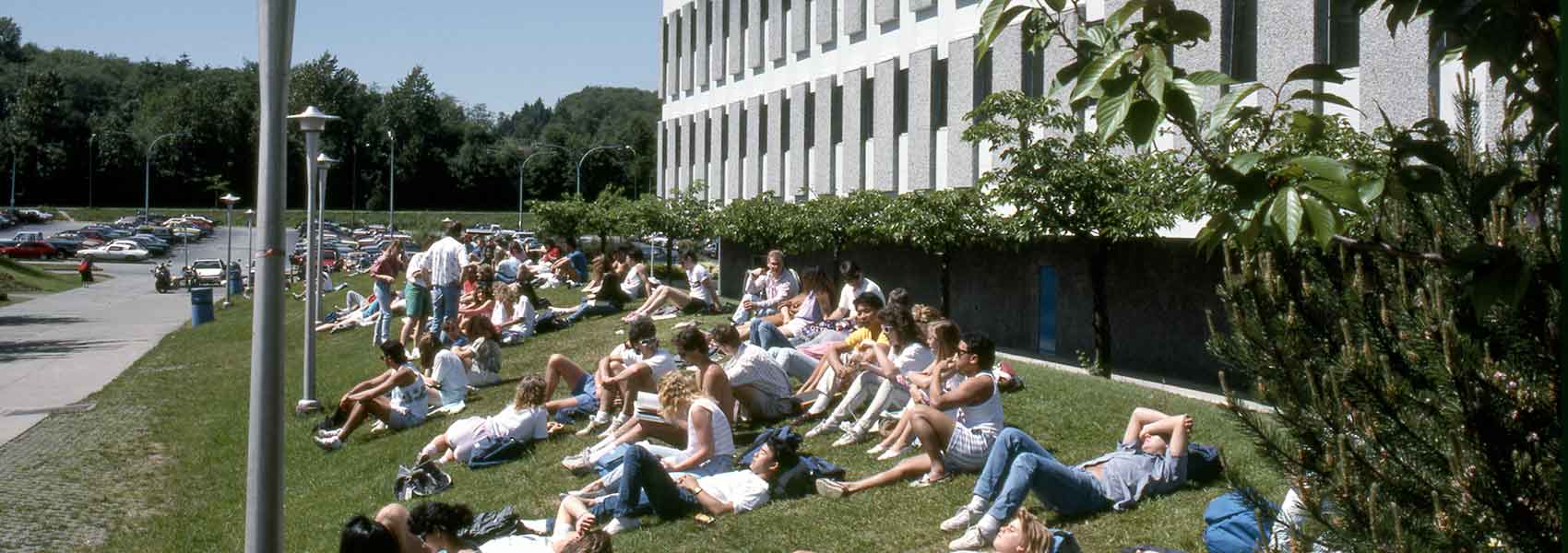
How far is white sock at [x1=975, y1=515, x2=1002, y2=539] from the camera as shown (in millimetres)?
8234

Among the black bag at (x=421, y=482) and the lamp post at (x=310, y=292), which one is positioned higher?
the lamp post at (x=310, y=292)

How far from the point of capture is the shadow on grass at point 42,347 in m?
29.5

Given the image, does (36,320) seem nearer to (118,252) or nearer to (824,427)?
(824,427)

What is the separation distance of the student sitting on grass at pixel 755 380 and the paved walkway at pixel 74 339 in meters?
10.4

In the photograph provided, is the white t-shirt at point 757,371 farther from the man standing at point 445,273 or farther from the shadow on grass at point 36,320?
the shadow on grass at point 36,320

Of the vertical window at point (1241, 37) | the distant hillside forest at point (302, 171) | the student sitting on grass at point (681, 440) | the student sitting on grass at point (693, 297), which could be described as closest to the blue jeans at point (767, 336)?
the student sitting on grass at point (681, 440)

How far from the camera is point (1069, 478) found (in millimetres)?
8562

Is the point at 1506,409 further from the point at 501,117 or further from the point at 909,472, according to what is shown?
the point at 501,117

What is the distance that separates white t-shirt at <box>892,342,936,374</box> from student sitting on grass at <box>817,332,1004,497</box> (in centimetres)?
158

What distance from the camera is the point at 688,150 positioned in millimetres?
42656

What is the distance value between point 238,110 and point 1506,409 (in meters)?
121

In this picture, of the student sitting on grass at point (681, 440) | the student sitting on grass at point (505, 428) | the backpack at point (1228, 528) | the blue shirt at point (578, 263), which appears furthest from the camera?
the blue shirt at point (578, 263)

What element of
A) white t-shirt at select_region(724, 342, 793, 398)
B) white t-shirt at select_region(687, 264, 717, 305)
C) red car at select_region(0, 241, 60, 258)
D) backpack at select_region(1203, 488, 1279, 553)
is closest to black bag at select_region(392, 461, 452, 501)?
white t-shirt at select_region(724, 342, 793, 398)

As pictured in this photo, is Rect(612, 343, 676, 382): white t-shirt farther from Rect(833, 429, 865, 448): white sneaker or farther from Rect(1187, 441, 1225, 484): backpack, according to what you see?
Rect(1187, 441, 1225, 484): backpack
